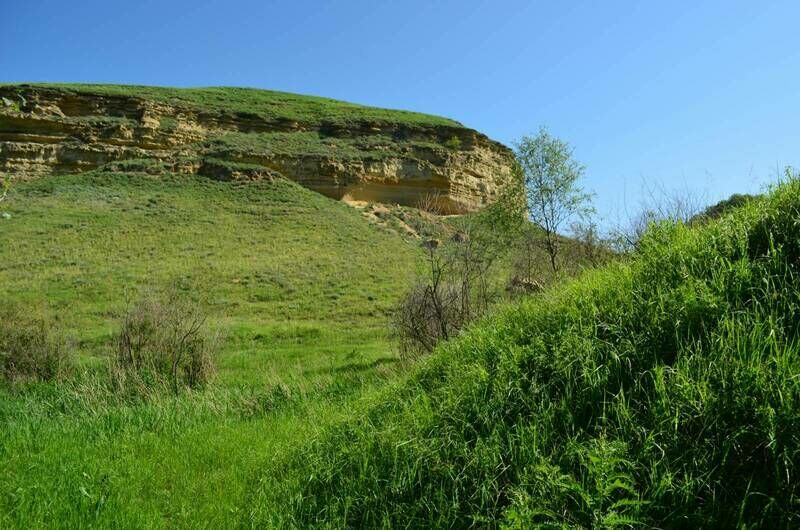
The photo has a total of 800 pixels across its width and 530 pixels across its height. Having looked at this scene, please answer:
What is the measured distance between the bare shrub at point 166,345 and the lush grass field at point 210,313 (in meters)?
0.83

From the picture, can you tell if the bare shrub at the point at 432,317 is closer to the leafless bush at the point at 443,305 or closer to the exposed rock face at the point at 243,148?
the leafless bush at the point at 443,305

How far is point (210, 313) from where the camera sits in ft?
76.4

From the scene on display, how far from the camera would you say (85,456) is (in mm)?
5555

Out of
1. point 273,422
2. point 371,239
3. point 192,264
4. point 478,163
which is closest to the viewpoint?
point 273,422

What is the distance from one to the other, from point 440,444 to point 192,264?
31.8 metres

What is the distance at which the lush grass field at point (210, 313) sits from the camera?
15.5 ft

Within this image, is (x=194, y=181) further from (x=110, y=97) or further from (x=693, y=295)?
(x=693, y=295)

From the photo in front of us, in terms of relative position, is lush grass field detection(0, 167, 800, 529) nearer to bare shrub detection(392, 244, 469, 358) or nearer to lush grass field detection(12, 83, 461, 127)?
bare shrub detection(392, 244, 469, 358)

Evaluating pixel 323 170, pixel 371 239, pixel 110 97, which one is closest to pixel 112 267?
pixel 371 239

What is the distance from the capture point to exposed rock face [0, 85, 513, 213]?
4866 cm

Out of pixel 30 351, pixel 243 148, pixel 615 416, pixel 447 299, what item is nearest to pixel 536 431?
pixel 615 416

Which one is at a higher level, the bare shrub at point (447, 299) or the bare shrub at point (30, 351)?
the bare shrub at point (447, 299)

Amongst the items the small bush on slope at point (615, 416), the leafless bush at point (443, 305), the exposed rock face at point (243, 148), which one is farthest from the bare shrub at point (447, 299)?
the exposed rock face at point (243, 148)

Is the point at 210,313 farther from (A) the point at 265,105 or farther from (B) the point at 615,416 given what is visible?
(A) the point at 265,105
